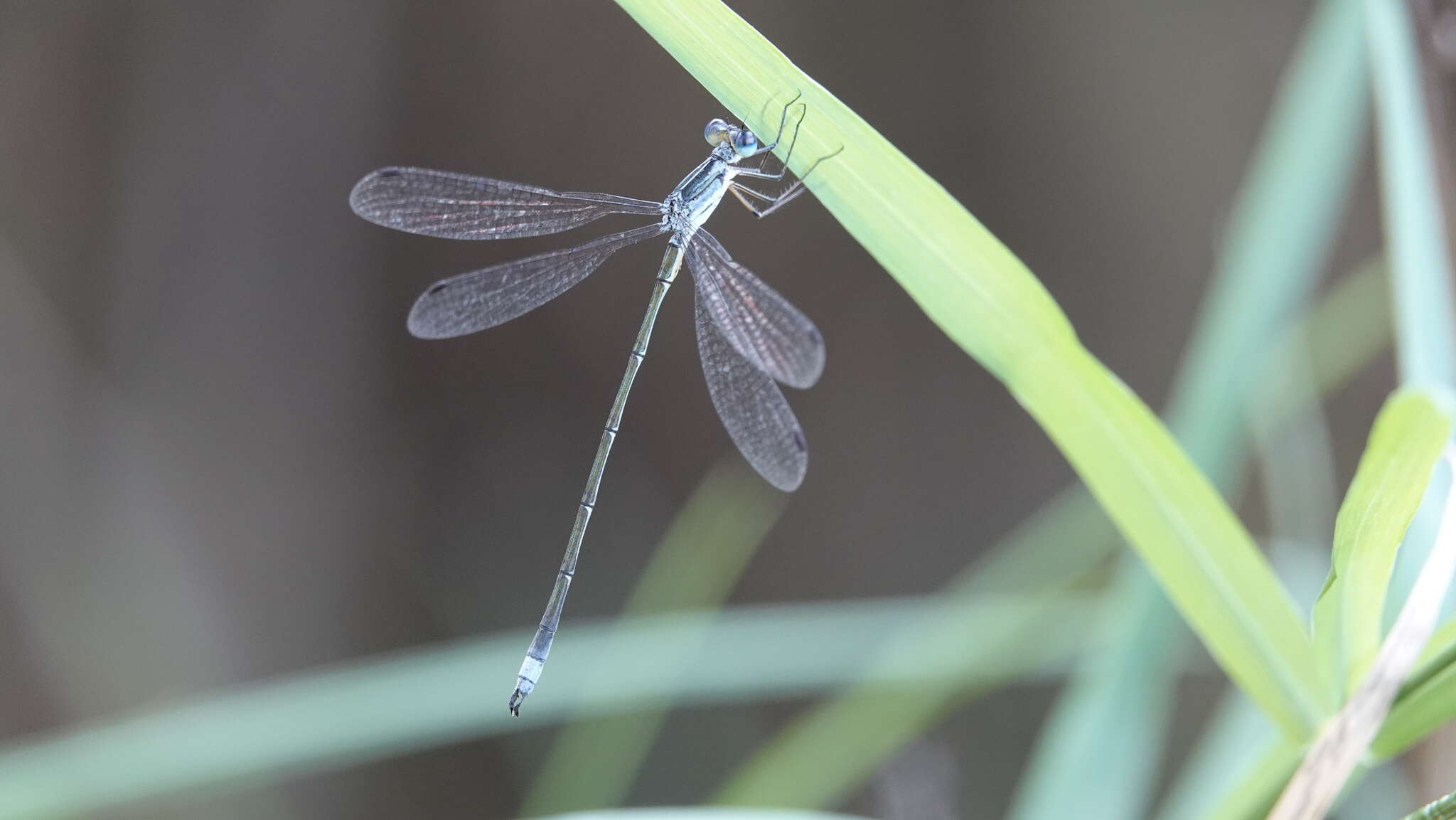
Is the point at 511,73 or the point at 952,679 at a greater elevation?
the point at 511,73

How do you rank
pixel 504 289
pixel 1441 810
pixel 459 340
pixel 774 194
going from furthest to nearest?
1. pixel 459 340
2. pixel 504 289
3. pixel 774 194
4. pixel 1441 810

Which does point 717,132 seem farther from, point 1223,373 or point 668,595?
point 668,595

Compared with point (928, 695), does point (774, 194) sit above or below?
above

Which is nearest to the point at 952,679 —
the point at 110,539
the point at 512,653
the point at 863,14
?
the point at 512,653

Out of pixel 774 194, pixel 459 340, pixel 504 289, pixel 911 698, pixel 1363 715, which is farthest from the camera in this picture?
pixel 459 340

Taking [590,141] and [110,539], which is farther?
[590,141]

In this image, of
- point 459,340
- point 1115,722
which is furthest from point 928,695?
point 459,340

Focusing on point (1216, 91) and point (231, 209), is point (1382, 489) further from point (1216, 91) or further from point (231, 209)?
point (231, 209)
